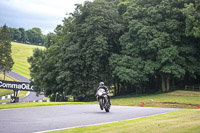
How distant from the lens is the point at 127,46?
149 feet

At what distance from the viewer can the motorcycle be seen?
16.5 m

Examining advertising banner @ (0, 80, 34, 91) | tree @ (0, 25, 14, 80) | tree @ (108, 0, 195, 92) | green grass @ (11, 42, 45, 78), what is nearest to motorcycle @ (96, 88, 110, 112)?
tree @ (108, 0, 195, 92)

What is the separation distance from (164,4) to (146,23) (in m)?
3.93

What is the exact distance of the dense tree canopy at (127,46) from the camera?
43500mm

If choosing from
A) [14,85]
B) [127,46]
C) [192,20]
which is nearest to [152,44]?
[127,46]

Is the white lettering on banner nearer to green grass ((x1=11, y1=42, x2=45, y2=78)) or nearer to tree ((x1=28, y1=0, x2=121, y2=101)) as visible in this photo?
tree ((x1=28, y1=0, x2=121, y2=101))

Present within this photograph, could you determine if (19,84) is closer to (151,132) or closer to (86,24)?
(86,24)

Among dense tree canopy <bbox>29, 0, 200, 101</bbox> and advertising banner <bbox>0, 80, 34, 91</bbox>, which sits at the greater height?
dense tree canopy <bbox>29, 0, 200, 101</bbox>

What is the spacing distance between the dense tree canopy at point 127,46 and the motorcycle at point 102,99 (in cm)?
2640

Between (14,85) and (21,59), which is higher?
(21,59)

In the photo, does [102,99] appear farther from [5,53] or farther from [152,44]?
[5,53]

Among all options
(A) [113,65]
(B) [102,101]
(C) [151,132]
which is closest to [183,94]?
(A) [113,65]

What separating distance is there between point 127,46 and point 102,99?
29264mm

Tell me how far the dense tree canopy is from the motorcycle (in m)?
26.4
